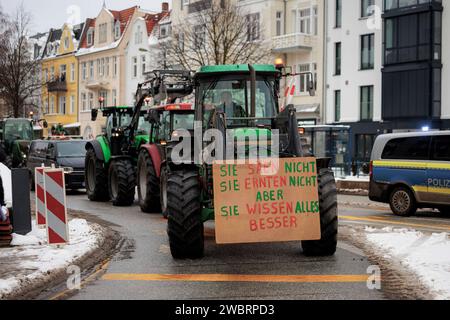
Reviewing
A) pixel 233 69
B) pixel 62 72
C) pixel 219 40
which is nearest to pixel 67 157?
pixel 233 69

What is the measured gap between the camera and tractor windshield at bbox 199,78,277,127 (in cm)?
1188

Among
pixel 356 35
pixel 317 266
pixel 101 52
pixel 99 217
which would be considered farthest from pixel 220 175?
pixel 101 52

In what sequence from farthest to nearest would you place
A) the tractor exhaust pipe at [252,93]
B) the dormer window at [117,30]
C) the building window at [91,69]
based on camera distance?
the building window at [91,69] < the dormer window at [117,30] < the tractor exhaust pipe at [252,93]

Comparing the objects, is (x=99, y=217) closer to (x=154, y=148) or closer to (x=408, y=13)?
(x=154, y=148)

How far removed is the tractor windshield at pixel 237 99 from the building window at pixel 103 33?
58169 millimetres

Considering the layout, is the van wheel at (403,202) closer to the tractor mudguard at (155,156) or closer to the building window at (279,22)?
the tractor mudguard at (155,156)

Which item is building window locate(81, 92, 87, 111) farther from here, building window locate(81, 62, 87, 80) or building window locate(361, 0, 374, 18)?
building window locate(361, 0, 374, 18)

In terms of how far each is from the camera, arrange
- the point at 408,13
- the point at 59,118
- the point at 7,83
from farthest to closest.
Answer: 1. the point at 59,118
2. the point at 7,83
3. the point at 408,13

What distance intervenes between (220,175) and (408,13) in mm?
31471

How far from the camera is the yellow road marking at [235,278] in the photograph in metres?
8.66

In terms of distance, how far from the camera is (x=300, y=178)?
9.90 m

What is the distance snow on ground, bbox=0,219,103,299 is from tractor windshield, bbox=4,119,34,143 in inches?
1030

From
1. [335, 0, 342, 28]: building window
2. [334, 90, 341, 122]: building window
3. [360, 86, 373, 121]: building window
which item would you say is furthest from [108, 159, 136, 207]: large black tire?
[335, 0, 342, 28]: building window

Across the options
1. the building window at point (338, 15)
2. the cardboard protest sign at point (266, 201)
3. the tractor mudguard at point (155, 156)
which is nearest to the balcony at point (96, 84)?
the building window at point (338, 15)
